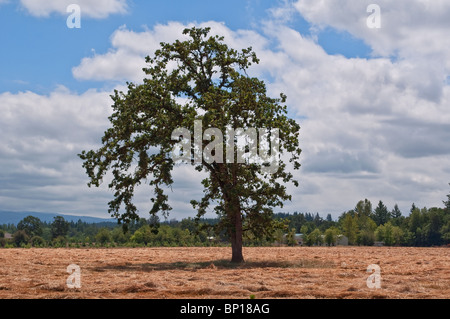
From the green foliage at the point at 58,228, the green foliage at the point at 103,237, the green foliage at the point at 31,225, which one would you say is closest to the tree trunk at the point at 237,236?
the green foliage at the point at 103,237

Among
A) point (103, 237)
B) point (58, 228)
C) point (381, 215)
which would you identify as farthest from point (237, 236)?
point (381, 215)

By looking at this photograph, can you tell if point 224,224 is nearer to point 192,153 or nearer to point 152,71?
point 192,153

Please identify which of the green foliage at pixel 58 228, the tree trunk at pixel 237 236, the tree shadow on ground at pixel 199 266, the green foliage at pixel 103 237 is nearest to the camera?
the tree shadow on ground at pixel 199 266

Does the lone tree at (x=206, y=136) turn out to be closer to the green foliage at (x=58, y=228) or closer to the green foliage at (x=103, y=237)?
the green foliage at (x=103, y=237)

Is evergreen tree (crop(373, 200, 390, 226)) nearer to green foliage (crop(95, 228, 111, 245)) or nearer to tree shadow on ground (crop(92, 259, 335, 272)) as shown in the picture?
Result: green foliage (crop(95, 228, 111, 245))

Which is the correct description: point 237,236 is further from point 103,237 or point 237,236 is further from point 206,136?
point 103,237

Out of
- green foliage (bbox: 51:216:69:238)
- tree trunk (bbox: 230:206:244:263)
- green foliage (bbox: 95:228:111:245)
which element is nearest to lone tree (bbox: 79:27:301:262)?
tree trunk (bbox: 230:206:244:263)

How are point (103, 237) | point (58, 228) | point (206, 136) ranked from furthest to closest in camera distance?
point (58, 228) < point (103, 237) < point (206, 136)

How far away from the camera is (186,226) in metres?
135

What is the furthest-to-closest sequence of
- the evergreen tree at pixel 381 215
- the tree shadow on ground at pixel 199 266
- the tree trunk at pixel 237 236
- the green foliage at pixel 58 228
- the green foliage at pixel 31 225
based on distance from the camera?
the evergreen tree at pixel 381 215 < the green foliage at pixel 31 225 < the green foliage at pixel 58 228 < the tree trunk at pixel 237 236 < the tree shadow on ground at pixel 199 266

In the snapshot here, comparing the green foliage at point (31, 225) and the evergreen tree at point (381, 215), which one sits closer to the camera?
the green foliage at point (31, 225)

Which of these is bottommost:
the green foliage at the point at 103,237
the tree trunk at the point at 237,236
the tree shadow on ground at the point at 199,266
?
the green foliage at the point at 103,237
